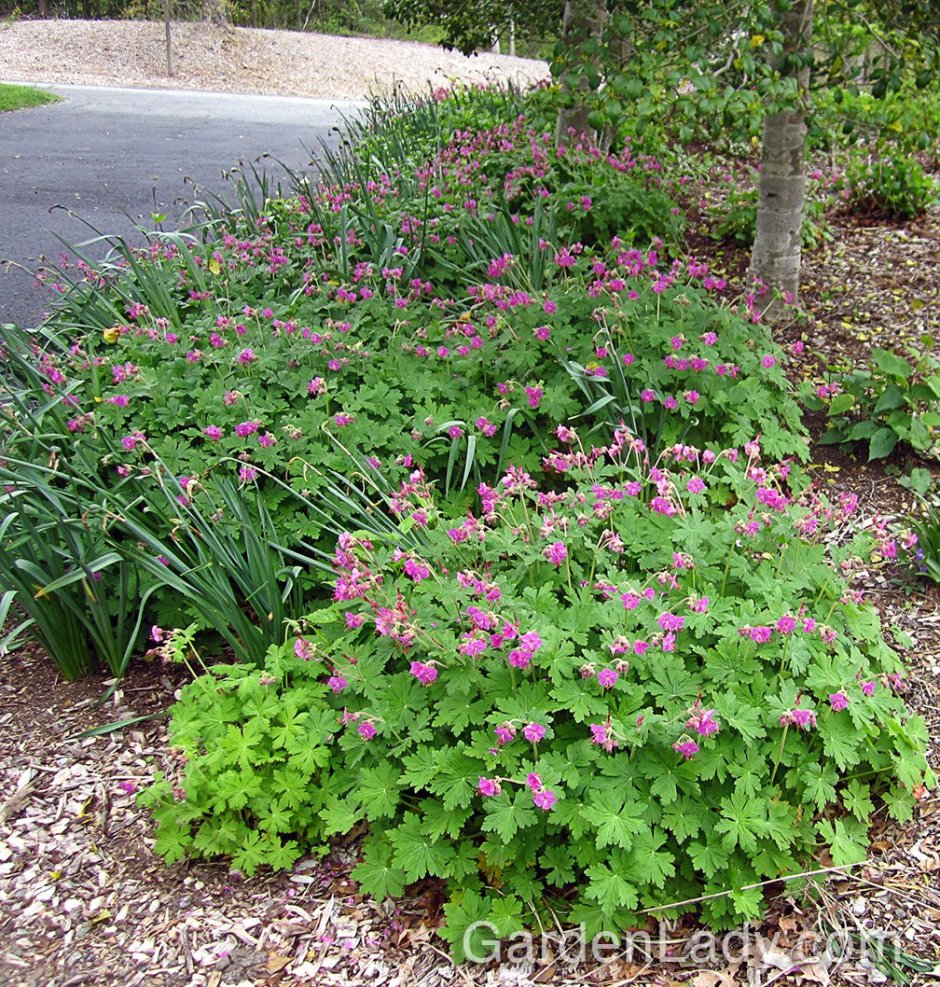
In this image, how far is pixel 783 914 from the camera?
206 cm

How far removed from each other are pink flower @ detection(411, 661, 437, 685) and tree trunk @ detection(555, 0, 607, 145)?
86.2 inches

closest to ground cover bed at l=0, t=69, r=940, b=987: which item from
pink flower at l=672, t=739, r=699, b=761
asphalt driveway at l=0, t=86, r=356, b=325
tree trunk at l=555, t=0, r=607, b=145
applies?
pink flower at l=672, t=739, r=699, b=761

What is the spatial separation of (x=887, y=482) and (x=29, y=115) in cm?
1383

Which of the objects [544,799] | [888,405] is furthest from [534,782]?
[888,405]

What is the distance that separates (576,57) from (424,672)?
2.71 m

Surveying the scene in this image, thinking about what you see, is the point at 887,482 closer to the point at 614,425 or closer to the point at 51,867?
the point at 614,425

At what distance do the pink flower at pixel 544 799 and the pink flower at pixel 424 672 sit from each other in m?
0.35

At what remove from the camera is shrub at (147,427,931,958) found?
198 centimetres

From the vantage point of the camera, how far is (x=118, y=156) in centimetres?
1037

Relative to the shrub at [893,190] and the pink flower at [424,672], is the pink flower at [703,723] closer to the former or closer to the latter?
the pink flower at [424,672]

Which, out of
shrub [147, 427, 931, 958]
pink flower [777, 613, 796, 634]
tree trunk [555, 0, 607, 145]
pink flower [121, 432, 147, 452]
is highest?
tree trunk [555, 0, 607, 145]

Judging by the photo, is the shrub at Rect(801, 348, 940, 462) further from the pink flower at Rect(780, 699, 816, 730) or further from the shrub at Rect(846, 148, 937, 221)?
the shrub at Rect(846, 148, 937, 221)

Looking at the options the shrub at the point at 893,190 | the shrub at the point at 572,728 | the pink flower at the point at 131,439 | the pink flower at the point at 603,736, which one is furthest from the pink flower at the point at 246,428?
the shrub at the point at 893,190

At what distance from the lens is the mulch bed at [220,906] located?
1.98 meters
